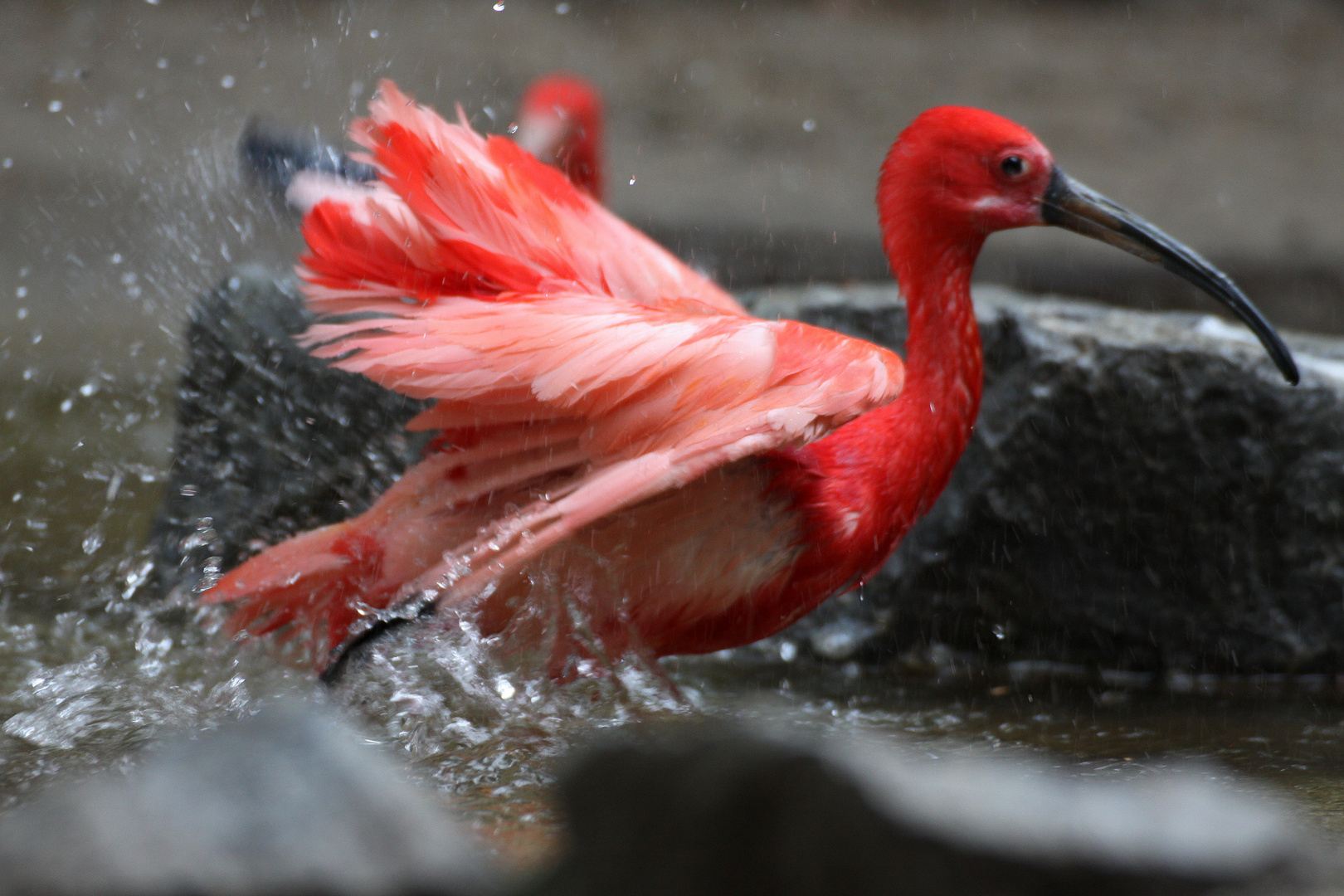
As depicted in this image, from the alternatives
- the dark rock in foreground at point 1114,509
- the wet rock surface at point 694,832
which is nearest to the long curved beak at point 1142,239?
the dark rock in foreground at point 1114,509

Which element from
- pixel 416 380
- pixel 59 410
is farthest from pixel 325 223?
pixel 59 410

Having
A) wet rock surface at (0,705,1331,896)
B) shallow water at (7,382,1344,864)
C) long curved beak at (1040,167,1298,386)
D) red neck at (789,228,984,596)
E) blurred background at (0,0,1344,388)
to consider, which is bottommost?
shallow water at (7,382,1344,864)

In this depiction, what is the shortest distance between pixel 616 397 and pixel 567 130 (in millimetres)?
2639

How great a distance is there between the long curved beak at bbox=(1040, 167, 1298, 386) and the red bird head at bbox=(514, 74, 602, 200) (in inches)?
86.0

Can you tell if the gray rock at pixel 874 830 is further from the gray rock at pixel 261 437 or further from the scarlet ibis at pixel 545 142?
the scarlet ibis at pixel 545 142

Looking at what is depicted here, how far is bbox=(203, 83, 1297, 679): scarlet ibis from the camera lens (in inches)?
78.6

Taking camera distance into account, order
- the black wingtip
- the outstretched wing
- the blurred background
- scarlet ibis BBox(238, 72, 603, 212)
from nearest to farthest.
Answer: the outstretched wing < the black wingtip < scarlet ibis BBox(238, 72, 603, 212) < the blurred background

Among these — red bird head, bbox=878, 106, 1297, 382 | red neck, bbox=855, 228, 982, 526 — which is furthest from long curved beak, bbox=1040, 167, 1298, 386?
red neck, bbox=855, 228, 982, 526

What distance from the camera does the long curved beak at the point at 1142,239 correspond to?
2.41 meters

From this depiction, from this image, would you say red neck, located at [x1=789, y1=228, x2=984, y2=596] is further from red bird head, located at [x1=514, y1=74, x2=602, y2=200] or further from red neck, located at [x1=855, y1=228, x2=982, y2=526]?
red bird head, located at [x1=514, y1=74, x2=602, y2=200]

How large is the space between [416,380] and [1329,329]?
491cm

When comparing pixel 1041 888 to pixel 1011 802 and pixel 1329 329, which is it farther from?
pixel 1329 329

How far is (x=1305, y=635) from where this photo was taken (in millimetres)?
2756

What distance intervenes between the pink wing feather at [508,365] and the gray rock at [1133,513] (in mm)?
835
